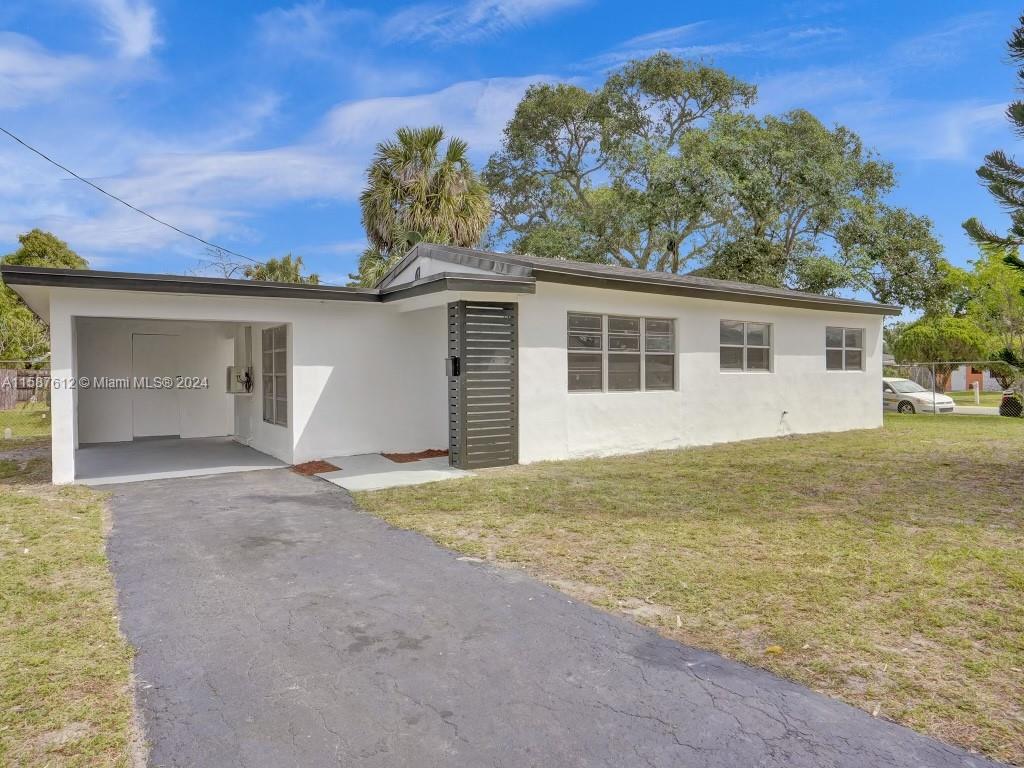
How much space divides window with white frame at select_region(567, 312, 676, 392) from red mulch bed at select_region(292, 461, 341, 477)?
12.7ft

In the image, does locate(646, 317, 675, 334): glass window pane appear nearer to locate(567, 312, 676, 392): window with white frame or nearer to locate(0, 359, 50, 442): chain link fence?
locate(567, 312, 676, 392): window with white frame

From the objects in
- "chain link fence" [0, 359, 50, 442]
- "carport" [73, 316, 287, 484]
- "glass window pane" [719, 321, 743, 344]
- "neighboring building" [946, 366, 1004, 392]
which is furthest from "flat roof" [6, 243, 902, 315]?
"neighboring building" [946, 366, 1004, 392]

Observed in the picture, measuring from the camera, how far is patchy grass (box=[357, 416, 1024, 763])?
118 inches

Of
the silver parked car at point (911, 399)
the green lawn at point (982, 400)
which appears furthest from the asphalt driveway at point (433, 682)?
the green lawn at point (982, 400)

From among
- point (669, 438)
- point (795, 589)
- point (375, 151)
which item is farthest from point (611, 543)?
point (375, 151)

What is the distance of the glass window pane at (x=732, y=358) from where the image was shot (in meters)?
12.2

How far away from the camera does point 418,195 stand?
18.2 meters

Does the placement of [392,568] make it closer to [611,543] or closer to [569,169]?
[611,543]

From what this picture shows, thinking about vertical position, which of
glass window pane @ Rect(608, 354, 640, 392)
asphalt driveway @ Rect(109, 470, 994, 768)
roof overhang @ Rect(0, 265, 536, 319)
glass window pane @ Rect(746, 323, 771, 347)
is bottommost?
asphalt driveway @ Rect(109, 470, 994, 768)

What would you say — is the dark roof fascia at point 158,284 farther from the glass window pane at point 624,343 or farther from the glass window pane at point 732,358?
the glass window pane at point 732,358

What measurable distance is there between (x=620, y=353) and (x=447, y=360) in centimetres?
315

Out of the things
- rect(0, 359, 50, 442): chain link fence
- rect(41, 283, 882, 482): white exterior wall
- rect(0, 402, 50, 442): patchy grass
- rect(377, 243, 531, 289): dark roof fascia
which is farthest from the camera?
rect(0, 359, 50, 442): chain link fence

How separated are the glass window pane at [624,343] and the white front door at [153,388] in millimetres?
9627

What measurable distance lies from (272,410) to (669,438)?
22.7 ft
